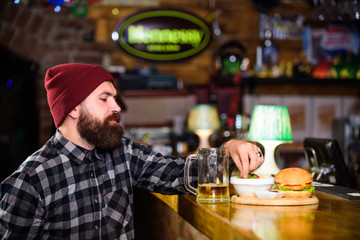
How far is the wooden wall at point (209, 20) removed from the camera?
5.51 m

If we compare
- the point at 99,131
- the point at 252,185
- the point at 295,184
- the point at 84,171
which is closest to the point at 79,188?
the point at 84,171

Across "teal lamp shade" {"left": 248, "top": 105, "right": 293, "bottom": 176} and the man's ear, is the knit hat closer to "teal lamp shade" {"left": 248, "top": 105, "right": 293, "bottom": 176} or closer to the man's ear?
the man's ear

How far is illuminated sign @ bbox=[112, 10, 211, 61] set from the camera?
15.9 ft

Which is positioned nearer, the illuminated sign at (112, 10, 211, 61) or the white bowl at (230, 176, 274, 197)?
the white bowl at (230, 176, 274, 197)

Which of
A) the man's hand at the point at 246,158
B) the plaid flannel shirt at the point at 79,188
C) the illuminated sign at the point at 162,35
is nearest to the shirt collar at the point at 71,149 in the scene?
the plaid flannel shirt at the point at 79,188

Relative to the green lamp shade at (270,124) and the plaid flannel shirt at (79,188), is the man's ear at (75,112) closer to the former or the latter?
the plaid flannel shirt at (79,188)

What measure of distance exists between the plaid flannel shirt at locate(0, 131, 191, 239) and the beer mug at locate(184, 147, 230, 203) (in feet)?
0.94

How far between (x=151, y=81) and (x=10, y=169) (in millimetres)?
1620

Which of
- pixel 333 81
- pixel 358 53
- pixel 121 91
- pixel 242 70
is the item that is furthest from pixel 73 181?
pixel 358 53

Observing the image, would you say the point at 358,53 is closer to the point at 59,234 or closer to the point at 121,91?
the point at 121,91

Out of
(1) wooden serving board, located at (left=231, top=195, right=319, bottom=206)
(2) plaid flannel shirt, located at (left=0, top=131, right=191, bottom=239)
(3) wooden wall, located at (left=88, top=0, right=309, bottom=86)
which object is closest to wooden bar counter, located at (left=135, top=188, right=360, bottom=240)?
(1) wooden serving board, located at (left=231, top=195, right=319, bottom=206)

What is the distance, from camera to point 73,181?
1.86 metres

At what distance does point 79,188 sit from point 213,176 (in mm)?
574

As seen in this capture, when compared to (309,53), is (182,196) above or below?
below
